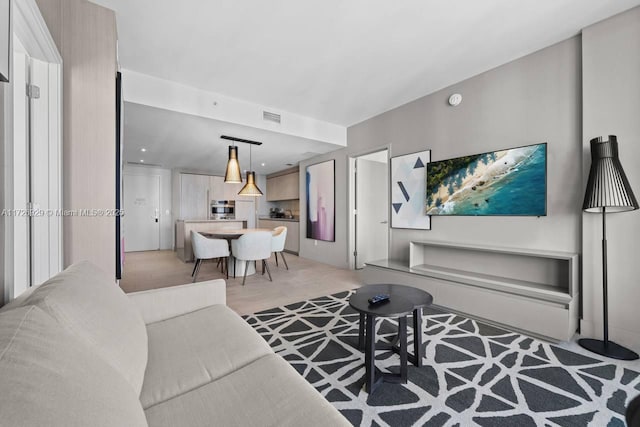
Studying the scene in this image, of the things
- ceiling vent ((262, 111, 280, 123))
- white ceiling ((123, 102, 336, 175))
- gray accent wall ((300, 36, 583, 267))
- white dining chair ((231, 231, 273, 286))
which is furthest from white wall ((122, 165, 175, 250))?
gray accent wall ((300, 36, 583, 267))

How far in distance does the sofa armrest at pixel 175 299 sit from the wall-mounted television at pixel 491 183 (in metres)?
2.75

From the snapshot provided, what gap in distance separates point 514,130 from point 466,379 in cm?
245

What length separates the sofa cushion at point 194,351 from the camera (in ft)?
3.30

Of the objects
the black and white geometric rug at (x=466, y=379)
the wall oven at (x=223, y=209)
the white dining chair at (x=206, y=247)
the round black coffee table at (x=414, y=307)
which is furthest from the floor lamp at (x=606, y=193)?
the wall oven at (x=223, y=209)

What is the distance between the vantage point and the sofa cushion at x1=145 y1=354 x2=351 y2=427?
795mm

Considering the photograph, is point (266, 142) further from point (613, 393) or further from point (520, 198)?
point (613, 393)

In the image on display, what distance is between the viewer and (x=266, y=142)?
457 cm

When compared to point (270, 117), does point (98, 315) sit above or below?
below

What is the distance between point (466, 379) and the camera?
1679mm

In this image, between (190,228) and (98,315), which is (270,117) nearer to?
(190,228)

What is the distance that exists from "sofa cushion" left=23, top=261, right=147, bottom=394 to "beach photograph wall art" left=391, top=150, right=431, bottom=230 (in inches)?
129

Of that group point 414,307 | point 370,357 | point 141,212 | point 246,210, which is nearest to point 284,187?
point 246,210

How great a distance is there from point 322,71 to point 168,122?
7.19 ft

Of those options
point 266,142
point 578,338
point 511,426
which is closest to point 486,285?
point 578,338
